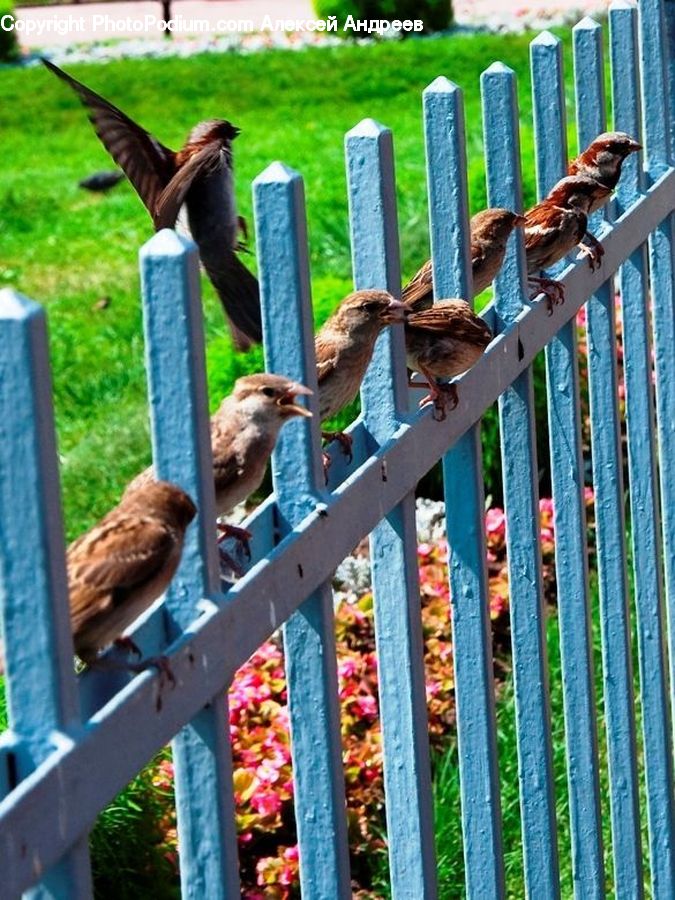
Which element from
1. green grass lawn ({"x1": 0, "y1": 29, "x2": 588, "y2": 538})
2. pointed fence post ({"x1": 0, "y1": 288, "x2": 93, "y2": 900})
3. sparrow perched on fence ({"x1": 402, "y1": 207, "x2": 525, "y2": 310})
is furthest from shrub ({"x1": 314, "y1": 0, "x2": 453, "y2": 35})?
pointed fence post ({"x1": 0, "y1": 288, "x2": 93, "y2": 900})

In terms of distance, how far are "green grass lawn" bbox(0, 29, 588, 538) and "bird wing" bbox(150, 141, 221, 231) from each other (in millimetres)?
1403

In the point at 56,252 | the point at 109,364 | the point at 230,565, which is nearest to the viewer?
the point at 230,565

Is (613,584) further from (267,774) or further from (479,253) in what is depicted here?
(267,774)

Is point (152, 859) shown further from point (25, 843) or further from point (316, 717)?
point (25, 843)

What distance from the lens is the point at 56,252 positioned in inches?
426

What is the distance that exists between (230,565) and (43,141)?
1329 cm

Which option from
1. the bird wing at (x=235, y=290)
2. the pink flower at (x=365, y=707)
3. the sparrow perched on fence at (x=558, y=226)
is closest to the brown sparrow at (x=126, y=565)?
the sparrow perched on fence at (x=558, y=226)

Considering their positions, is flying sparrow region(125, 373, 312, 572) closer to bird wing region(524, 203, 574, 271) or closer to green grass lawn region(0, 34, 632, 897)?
bird wing region(524, 203, 574, 271)

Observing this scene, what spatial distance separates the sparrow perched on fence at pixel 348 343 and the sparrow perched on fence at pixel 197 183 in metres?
1.75

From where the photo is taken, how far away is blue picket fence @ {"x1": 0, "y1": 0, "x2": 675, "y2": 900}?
1.36 meters

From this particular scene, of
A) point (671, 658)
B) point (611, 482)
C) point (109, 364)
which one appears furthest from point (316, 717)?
point (109, 364)

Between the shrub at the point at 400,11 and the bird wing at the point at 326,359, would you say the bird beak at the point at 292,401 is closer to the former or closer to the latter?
the bird wing at the point at 326,359

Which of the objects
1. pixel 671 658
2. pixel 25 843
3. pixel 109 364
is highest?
pixel 109 364

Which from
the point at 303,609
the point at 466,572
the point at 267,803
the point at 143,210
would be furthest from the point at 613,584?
the point at 143,210
